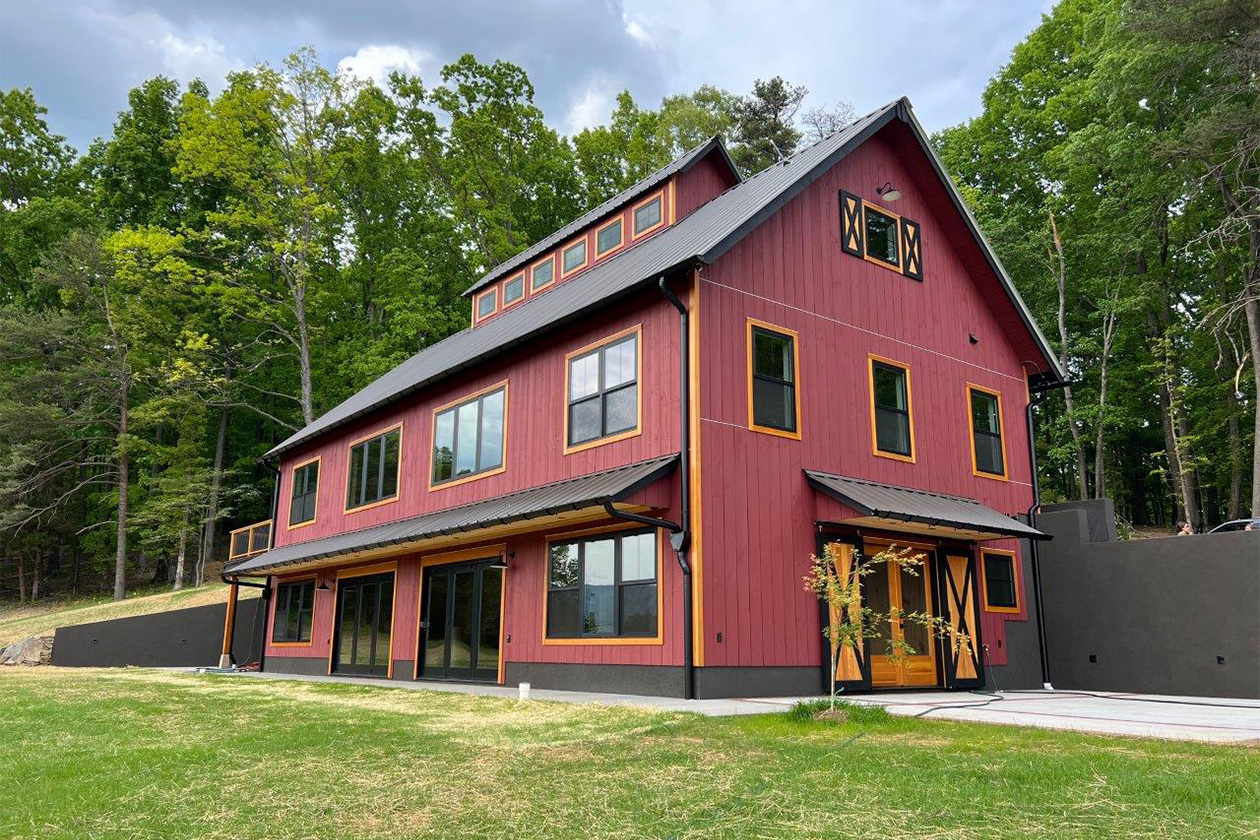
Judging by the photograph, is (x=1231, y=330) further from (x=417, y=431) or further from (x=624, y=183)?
(x=417, y=431)

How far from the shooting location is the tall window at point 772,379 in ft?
35.4

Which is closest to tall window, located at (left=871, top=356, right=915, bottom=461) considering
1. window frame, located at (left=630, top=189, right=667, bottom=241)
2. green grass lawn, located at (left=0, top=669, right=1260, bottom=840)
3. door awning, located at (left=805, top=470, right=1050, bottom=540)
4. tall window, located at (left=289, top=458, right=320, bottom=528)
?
door awning, located at (left=805, top=470, right=1050, bottom=540)

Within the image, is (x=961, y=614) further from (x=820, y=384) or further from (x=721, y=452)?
(x=721, y=452)

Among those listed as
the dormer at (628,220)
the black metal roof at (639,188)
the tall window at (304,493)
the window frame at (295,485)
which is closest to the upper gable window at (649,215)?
the dormer at (628,220)

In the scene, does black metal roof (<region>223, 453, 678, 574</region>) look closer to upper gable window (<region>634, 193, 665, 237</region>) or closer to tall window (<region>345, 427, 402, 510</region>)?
tall window (<region>345, 427, 402, 510</region>)

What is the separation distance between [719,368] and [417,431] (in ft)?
24.3

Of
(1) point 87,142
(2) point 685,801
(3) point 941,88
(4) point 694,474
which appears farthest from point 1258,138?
(1) point 87,142

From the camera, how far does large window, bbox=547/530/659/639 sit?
404 inches

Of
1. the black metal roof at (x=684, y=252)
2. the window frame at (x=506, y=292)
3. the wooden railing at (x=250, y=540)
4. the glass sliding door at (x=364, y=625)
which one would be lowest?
the glass sliding door at (x=364, y=625)

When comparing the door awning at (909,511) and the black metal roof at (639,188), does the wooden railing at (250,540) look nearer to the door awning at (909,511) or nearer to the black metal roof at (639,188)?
the black metal roof at (639,188)

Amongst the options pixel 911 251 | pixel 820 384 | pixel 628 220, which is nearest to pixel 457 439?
pixel 628 220

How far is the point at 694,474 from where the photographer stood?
988 centimetres

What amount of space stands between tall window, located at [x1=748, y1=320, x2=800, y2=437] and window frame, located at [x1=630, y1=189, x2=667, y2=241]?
431cm

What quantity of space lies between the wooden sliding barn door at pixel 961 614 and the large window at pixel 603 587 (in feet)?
15.6
